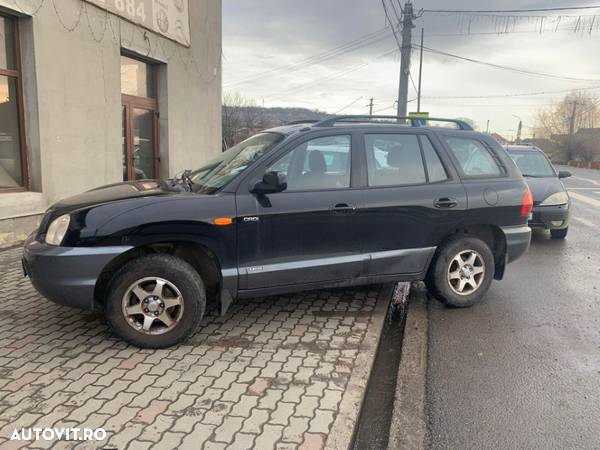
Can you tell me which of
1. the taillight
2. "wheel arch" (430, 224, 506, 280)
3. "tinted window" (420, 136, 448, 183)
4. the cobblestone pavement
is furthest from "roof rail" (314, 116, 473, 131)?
the cobblestone pavement

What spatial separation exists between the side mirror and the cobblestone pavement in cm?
125

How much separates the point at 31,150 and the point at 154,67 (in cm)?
417

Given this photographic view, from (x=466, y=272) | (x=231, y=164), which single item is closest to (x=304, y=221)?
(x=231, y=164)

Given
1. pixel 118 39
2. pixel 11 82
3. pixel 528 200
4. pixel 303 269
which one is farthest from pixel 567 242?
pixel 11 82

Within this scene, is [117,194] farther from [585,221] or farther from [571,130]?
[571,130]

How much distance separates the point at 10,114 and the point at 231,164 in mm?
4486

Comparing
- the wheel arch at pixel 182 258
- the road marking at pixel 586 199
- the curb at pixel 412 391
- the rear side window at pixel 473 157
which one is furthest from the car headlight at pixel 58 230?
the road marking at pixel 586 199

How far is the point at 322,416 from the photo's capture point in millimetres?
2891

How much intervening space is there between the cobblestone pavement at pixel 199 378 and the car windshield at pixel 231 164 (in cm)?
129

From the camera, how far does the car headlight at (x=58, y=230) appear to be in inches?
139

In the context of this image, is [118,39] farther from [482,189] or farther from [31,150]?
[482,189]

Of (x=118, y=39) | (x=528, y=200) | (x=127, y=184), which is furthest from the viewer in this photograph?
(x=118, y=39)

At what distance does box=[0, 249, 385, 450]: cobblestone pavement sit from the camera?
272cm

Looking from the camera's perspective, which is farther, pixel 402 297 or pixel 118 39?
pixel 118 39
